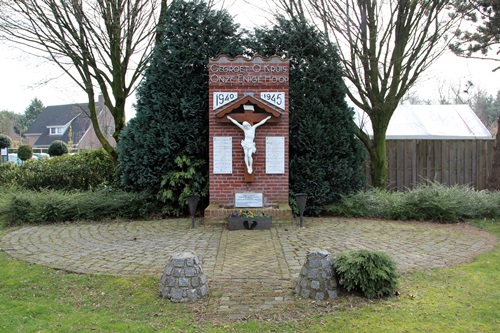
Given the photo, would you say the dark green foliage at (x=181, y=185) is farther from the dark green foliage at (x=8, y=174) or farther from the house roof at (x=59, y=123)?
the house roof at (x=59, y=123)

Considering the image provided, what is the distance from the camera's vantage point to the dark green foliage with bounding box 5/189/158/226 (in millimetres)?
9320

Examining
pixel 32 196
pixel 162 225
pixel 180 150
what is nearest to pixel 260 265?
pixel 162 225

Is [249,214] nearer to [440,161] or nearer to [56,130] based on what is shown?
[440,161]

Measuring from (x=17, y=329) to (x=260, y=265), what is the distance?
9.97 feet

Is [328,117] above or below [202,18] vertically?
below

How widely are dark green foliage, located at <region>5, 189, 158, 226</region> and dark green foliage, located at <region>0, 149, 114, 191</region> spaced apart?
9.85 ft

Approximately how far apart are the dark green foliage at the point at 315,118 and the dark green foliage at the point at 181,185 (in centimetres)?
236

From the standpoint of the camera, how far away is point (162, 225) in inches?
347

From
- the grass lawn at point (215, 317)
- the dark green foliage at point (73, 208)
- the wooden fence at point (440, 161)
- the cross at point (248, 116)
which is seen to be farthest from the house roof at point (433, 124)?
the grass lawn at point (215, 317)

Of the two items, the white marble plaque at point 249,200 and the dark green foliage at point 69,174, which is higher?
the dark green foliage at point 69,174

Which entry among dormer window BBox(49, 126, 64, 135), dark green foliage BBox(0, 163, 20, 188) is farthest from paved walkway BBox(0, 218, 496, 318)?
dormer window BBox(49, 126, 64, 135)

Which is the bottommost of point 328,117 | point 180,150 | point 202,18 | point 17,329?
point 17,329

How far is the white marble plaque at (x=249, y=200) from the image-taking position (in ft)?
29.3

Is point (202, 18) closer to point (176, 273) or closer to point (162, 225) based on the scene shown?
point (162, 225)
